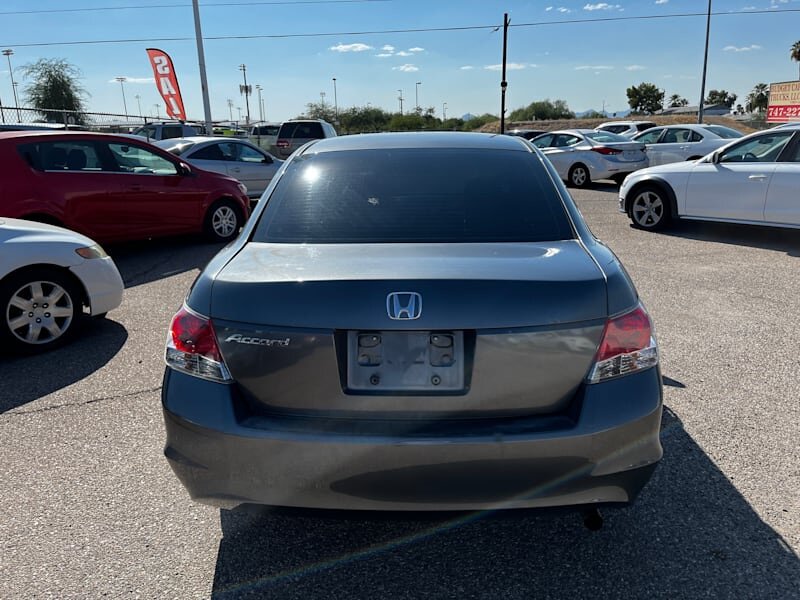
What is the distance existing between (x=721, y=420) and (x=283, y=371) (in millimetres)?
2794

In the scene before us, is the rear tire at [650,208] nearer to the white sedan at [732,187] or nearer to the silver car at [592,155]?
the white sedan at [732,187]

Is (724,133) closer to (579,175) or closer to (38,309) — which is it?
(579,175)

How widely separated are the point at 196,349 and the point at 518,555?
5.01ft

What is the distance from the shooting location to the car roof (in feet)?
10.9

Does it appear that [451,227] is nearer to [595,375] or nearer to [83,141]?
[595,375]

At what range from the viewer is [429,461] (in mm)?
2053

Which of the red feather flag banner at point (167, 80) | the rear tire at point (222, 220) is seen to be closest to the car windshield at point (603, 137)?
the rear tire at point (222, 220)

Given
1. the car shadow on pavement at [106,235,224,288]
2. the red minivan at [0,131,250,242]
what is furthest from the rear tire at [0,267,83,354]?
the red minivan at [0,131,250,242]

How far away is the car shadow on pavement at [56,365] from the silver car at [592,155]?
13.5m

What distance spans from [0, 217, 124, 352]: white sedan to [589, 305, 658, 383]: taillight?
4.53 m

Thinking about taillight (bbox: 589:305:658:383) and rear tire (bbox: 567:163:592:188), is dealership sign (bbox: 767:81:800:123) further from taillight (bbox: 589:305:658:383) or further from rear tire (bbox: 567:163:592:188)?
taillight (bbox: 589:305:658:383)

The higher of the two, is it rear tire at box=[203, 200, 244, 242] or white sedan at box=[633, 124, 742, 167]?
white sedan at box=[633, 124, 742, 167]

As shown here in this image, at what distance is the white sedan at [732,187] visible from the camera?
8.56m

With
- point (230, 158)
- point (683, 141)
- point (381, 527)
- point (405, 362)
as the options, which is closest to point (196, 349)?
point (405, 362)
